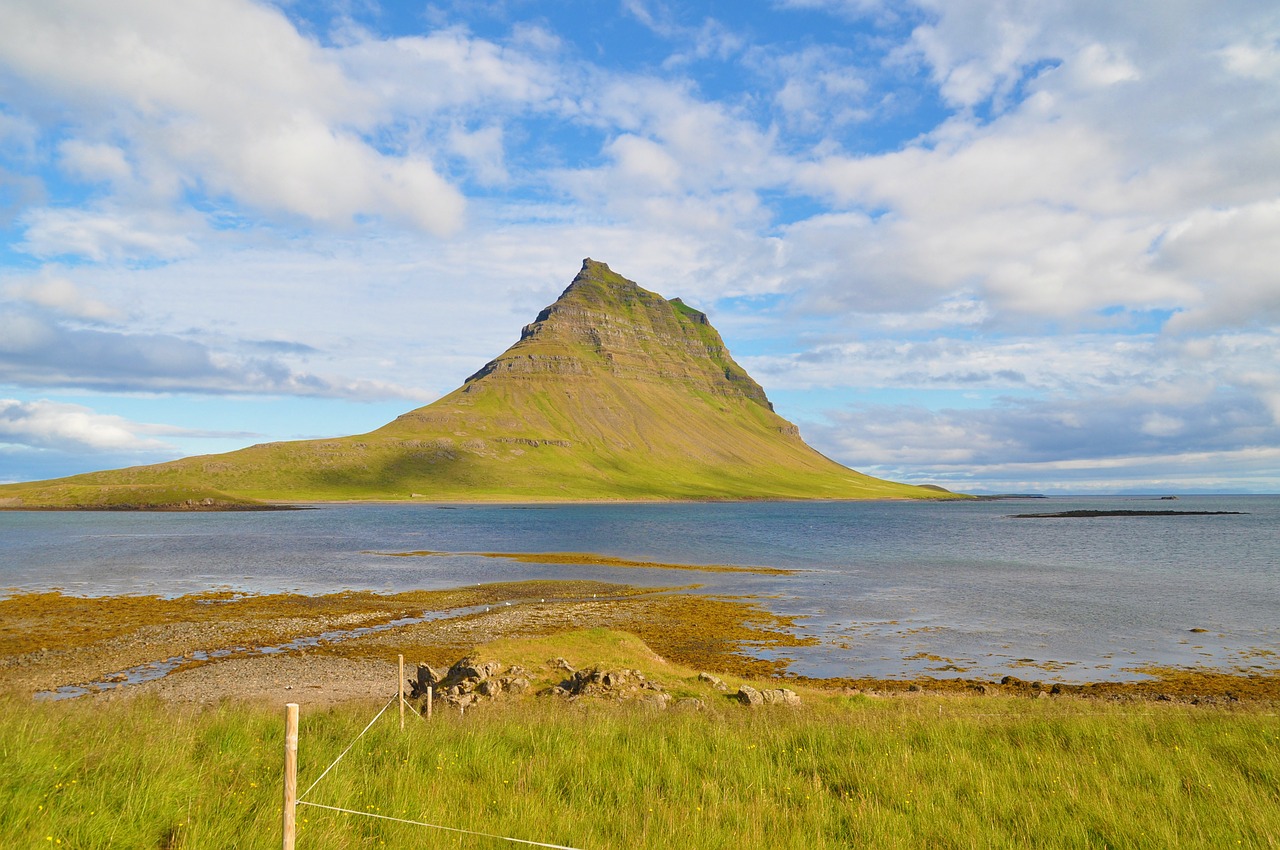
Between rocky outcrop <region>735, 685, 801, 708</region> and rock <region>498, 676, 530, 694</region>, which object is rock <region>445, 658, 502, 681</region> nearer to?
rock <region>498, 676, 530, 694</region>

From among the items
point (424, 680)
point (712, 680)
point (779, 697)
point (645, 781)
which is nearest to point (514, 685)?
point (424, 680)

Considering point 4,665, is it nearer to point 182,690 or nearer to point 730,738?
point 182,690

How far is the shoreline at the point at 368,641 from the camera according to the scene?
2598cm

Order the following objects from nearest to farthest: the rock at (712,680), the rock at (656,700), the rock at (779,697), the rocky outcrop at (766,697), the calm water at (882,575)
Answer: the rock at (656,700) → the rocky outcrop at (766,697) → the rock at (779,697) → the rock at (712,680) → the calm water at (882,575)

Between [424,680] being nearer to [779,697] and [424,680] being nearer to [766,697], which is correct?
[766,697]

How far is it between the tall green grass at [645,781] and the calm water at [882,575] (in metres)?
17.2

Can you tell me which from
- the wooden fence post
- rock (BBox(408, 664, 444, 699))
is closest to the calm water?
rock (BBox(408, 664, 444, 699))

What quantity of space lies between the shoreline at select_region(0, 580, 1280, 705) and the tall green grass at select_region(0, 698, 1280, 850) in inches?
430

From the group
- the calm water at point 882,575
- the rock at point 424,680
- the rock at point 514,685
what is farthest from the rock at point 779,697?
the rock at point 424,680

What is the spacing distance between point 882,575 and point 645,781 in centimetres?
5650

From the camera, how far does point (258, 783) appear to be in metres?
9.80

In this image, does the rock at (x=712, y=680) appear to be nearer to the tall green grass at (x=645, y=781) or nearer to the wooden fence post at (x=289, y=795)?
the tall green grass at (x=645, y=781)

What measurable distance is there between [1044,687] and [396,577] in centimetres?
4906

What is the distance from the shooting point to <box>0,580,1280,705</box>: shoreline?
25984 millimetres
